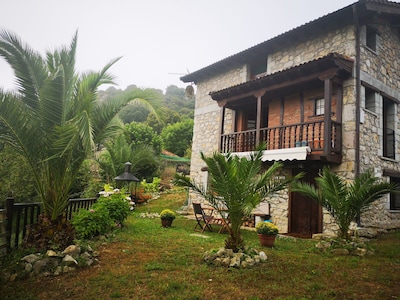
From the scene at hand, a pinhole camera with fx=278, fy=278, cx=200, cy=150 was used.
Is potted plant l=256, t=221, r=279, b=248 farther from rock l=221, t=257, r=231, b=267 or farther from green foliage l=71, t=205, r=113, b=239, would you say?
green foliage l=71, t=205, r=113, b=239

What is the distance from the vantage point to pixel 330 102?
25.8 feet

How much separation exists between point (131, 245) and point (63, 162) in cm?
235

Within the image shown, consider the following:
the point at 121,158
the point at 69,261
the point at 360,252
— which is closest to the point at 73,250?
the point at 69,261

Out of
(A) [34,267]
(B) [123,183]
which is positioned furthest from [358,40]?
(B) [123,183]

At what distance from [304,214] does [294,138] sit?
2.51 m

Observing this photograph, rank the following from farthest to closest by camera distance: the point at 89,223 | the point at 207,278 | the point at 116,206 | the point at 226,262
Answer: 1. the point at 116,206
2. the point at 89,223
3. the point at 226,262
4. the point at 207,278

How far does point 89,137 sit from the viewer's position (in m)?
4.53

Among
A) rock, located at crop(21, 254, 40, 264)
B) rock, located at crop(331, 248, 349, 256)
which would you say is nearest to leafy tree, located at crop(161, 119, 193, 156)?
rock, located at crop(331, 248, 349, 256)

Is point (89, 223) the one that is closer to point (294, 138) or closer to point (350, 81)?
point (294, 138)

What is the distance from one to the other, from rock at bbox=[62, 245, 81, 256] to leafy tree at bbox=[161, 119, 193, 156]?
2386 cm

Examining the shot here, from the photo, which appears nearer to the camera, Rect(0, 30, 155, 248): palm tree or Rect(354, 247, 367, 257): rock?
Rect(0, 30, 155, 248): palm tree

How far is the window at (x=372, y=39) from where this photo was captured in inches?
375

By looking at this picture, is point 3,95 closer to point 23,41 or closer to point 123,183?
point 23,41

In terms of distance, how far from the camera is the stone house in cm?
814
